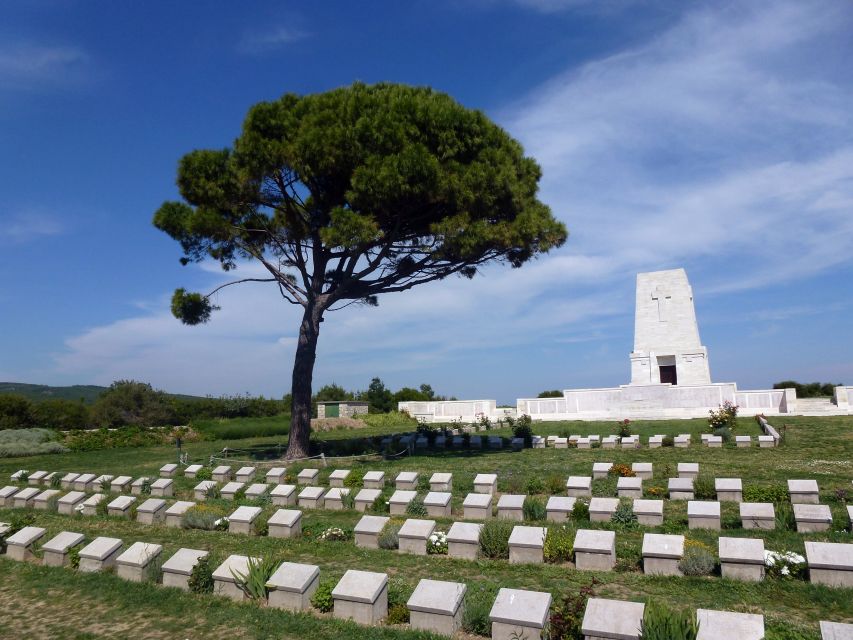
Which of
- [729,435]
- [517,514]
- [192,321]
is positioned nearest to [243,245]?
[192,321]

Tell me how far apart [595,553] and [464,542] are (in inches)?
69.7

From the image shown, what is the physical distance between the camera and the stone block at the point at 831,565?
6551mm

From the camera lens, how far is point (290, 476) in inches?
588

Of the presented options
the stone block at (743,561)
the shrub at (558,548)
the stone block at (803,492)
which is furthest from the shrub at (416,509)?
the stone block at (803,492)

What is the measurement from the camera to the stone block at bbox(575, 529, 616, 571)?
25.0ft

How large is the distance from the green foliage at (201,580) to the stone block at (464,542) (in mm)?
3143

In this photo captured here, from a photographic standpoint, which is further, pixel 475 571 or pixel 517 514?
pixel 517 514

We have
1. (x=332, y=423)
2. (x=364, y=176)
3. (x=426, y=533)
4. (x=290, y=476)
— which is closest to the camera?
(x=426, y=533)

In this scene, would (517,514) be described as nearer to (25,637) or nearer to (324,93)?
(25,637)

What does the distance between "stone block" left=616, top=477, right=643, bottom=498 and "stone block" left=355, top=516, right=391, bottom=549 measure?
4.82 m

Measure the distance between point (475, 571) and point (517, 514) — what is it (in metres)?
2.82

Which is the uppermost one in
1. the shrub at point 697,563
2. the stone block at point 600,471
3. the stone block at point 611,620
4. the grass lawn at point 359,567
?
the stone block at point 600,471

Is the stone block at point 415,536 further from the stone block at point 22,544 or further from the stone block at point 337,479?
the stone block at point 22,544

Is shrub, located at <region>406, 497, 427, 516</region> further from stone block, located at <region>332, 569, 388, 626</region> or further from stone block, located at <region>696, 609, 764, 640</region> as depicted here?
stone block, located at <region>696, 609, 764, 640</region>
